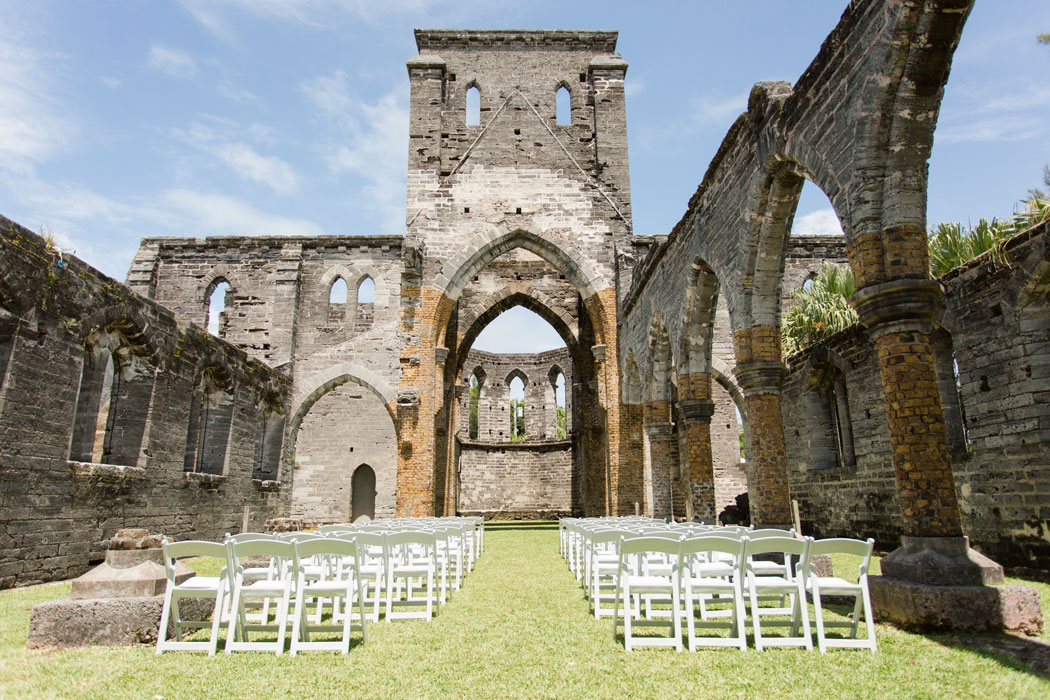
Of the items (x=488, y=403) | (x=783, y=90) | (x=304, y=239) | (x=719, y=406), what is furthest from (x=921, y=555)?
(x=488, y=403)

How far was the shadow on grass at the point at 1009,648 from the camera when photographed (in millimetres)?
3846

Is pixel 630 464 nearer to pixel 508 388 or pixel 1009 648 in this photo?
pixel 1009 648

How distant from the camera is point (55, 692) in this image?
3.70 m

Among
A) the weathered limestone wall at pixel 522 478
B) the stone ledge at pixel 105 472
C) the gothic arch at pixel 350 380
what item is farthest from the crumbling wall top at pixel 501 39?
the weathered limestone wall at pixel 522 478

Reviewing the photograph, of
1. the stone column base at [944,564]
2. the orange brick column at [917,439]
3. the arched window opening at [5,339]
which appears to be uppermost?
the arched window opening at [5,339]

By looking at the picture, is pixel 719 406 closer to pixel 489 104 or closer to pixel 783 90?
pixel 489 104

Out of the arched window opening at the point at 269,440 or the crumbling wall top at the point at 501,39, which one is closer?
the arched window opening at the point at 269,440

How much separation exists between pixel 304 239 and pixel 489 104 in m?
7.29

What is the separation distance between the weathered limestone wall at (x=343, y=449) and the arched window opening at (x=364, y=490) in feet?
2.64

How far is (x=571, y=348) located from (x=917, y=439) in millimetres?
18341

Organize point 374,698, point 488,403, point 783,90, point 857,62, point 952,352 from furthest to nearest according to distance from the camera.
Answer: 1. point 488,403
2. point 952,352
3. point 783,90
4. point 857,62
5. point 374,698

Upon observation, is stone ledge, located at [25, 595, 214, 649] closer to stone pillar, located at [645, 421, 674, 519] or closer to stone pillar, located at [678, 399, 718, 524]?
stone pillar, located at [678, 399, 718, 524]

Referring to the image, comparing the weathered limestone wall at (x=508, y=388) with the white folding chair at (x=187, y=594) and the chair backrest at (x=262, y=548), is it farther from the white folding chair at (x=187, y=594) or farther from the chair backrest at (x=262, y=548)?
the chair backrest at (x=262, y=548)

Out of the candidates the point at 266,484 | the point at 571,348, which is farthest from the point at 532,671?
the point at 571,348
